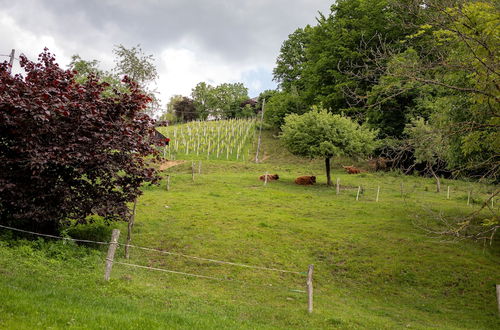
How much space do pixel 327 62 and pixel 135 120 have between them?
3298cm

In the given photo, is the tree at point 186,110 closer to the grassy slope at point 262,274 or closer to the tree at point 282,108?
the tree at point 282,108

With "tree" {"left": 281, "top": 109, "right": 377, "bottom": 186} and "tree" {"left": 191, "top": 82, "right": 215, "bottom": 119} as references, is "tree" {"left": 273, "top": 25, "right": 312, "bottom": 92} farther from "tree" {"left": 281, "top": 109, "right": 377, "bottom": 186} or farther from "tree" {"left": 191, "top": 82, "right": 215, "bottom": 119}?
"tree" {"left": 281, "top": 109, "right": 377, "bottom": 186}

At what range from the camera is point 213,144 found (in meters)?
47.0

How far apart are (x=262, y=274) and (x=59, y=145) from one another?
7127mm

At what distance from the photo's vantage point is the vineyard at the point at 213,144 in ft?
140

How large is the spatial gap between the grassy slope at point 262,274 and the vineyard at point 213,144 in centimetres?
1943

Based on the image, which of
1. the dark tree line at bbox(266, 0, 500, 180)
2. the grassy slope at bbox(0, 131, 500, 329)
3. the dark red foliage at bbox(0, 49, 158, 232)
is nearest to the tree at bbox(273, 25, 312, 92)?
the dark tree line at bbox(266, 0, 500, 180)

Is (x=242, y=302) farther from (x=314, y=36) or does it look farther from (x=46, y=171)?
(x=314, y=36)

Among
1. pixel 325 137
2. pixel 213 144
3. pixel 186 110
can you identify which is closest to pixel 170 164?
pixel 213 144

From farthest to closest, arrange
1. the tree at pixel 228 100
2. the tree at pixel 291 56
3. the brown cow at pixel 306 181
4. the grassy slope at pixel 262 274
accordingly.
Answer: the tree at pixel 228 100 < the tree at pixel 291 56 < the brown cow at pixel 306 181 < the grassy slope at pixel 262 274

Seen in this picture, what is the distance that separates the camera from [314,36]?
45.8 m

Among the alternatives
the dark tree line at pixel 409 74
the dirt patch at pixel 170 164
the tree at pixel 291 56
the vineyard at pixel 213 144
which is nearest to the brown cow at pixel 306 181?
the dark tree line at pixel 409 74

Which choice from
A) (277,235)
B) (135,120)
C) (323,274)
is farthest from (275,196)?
(135,120)

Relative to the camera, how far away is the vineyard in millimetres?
42719
